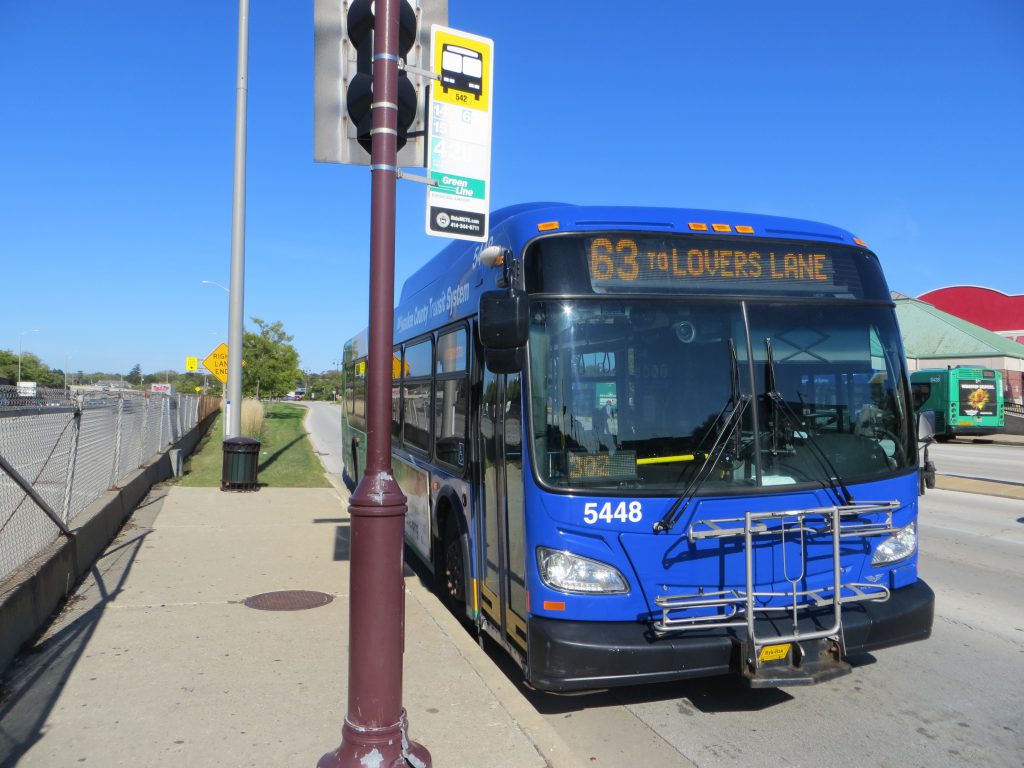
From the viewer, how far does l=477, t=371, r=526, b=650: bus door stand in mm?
4859

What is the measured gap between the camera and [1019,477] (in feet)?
61.2

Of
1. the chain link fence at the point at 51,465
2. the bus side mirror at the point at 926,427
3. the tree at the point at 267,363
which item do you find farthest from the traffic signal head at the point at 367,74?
the tree at the point at 267,363

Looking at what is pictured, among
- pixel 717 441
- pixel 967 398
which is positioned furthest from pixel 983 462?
pixel 717 441

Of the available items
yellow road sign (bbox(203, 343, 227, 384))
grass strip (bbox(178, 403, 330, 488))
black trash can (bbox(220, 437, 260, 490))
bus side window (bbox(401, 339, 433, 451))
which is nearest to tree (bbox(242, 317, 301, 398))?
grass strip (bbox(178, 403, 330, 488))

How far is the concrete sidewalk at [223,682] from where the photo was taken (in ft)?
13.4

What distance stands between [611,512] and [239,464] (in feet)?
39.0

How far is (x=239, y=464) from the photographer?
1498cm

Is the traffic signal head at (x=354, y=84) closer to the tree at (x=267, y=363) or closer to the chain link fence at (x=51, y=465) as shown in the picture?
the chain link fence at (x=51, y=465)

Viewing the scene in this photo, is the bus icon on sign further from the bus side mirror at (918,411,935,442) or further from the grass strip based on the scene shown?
the grass strip

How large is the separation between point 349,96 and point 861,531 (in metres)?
3.85

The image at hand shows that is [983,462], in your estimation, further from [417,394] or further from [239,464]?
[417,394]

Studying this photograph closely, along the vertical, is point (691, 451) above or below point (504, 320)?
below

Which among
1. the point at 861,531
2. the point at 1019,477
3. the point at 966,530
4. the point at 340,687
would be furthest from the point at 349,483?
the point at 1019,477

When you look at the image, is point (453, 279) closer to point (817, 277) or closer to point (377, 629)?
point (817, 277)
